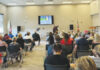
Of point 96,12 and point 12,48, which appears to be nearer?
point 12,48

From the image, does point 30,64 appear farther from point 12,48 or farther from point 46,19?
point 46,19

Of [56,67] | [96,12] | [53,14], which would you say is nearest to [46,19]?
[53,14]

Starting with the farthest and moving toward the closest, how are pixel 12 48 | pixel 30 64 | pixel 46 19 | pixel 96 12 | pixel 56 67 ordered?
pixel 46 19
pixel 96 12
pixel 30 64
pixel 12 48
pixel 56 67

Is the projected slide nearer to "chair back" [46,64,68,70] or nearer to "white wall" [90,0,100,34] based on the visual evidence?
"white wall" [90,0,100,34]

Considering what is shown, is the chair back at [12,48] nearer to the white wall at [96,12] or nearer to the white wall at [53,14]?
the white wall at [96,12]

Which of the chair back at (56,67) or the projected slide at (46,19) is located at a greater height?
the projected slide at (46,19)

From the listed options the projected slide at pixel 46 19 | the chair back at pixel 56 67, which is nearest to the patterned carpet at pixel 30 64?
the chair back at pixel 56 67

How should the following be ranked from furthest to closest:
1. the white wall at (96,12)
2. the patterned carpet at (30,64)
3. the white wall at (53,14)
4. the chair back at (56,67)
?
the white wall at (53,14) < the white wall at (96,12) < the patterned carpet at (30,64) < the chair back at (56,67)

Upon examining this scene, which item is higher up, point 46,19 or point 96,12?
point 96,12

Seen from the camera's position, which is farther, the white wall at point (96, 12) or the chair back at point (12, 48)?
the white wall at point (96, 12)

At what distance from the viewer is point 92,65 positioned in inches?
40.0

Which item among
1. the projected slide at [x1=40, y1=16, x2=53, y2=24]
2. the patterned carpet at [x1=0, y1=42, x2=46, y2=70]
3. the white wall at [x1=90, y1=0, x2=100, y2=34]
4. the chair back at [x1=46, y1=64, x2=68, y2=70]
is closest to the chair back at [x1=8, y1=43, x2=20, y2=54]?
the patterned carpet at [x1=0, y1=42, x2=46, y2=70]

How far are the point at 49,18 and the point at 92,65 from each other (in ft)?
42.6

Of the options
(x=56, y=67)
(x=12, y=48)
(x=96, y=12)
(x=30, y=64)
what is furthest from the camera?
(x=96, y=12)
